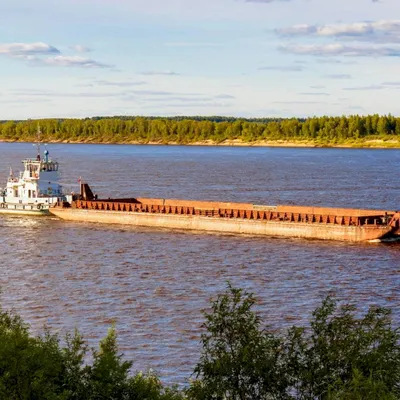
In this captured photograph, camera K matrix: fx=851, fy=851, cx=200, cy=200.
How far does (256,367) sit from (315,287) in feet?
76.8

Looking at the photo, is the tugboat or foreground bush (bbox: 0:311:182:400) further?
the tugboat

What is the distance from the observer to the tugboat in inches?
2761

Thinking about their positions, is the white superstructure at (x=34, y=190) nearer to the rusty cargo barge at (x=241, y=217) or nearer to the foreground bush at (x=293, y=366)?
the rusty cargo barge at (x=241, y=217)

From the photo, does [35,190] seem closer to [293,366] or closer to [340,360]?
[293,366]

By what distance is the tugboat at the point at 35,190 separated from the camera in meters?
70.1

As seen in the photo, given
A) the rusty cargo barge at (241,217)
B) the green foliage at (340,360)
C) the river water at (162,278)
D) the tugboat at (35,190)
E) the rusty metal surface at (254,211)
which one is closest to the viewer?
the green foliage at (340,360)

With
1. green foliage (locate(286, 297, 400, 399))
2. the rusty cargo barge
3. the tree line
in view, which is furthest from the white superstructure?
green foliage (locate(286, 297, 400, 399))

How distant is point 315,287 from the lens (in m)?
39.5

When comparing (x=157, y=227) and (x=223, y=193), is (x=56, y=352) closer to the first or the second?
(x=157, y=227)

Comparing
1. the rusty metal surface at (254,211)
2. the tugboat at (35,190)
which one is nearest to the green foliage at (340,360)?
the rusty metal surface at (254,211)

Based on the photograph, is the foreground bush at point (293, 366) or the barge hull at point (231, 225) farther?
the barge hull at point (231, 225)

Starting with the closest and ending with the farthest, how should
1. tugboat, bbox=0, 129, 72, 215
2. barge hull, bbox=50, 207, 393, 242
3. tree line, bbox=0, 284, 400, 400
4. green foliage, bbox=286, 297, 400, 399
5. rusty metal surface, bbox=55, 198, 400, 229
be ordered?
tree line, bbox=0, 284, 400, 400, green foliage, bbox=286, 297, 400, 399, barge hull, bbox=50, 207, 393, 242, rusty metal surface, bbox=55, 198, 400, 229, tugboat, bbox=0, 129, 72, 215

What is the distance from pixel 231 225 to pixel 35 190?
67.0ft

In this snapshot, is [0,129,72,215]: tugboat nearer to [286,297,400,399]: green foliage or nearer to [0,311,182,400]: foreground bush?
[0,311,182,400]: foreground bush
